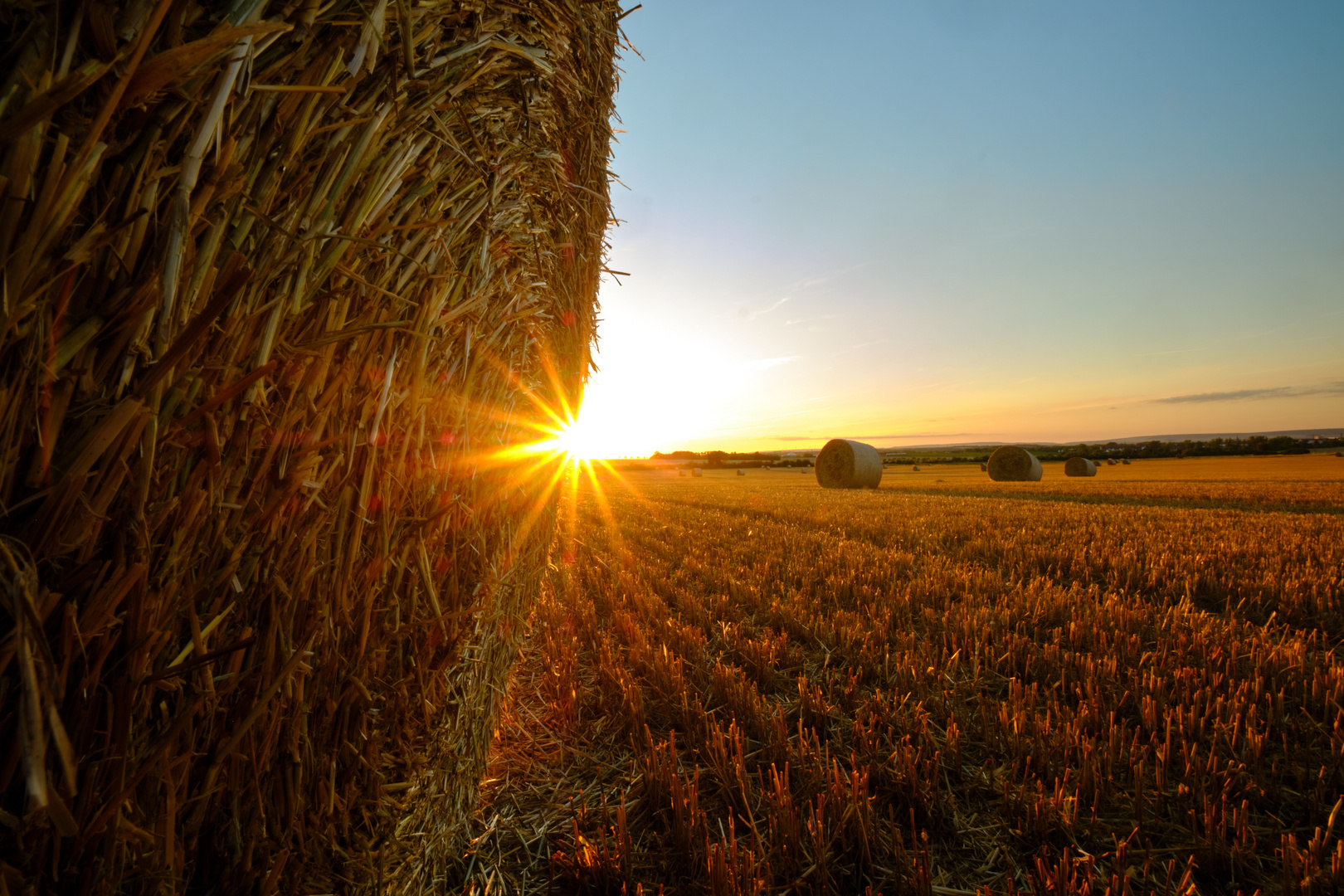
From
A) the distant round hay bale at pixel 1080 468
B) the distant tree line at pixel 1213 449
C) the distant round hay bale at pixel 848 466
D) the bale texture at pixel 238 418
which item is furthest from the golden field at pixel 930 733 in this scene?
the distant tree line at pixel 1213 449

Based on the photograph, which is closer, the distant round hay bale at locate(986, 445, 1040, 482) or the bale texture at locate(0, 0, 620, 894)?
the bale texture at locate(0, 0, 620, 894)

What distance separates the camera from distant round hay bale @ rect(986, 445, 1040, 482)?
26969mm

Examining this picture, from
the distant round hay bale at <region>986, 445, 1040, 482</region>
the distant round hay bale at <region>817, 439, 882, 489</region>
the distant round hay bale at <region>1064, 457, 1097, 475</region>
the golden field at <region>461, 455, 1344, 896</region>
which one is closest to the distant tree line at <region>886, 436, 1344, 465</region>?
the distant round hay bale at <region>1064, 457, 1097, 475</region>

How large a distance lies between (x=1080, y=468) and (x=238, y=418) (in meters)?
40.7

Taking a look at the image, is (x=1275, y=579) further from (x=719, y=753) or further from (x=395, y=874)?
(x=395, y=874)

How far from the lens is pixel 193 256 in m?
0.78

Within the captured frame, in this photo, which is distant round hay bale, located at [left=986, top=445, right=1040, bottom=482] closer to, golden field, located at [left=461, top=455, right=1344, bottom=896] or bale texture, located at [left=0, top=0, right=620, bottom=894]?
golden field, located at [left=461, top=455, right=1344, bottom=896]

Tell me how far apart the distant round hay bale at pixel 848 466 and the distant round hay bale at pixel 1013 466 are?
855 cm

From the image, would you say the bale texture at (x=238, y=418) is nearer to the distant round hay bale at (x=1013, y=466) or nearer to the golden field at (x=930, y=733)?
the golden field at (x=930, y=733)

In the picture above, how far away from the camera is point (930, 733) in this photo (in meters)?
2.57

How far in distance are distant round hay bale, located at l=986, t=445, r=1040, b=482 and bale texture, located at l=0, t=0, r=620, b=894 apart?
31187 millimetres

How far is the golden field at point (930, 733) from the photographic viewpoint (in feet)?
6.18

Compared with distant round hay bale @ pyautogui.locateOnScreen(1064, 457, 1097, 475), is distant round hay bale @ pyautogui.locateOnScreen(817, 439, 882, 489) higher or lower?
higher

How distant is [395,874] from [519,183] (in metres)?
2.29
